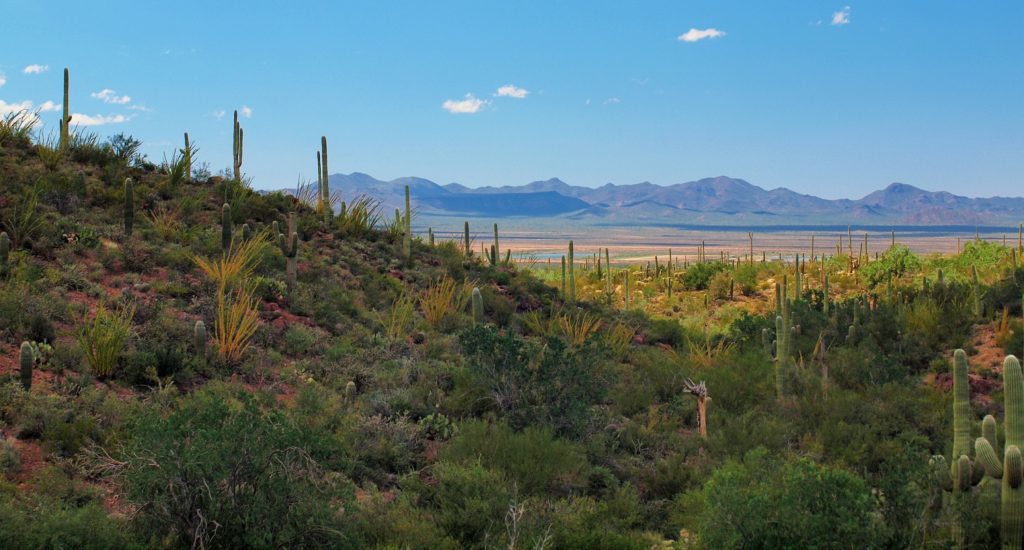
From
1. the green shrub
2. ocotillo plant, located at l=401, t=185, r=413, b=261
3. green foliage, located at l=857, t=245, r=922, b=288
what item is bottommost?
the green shrub

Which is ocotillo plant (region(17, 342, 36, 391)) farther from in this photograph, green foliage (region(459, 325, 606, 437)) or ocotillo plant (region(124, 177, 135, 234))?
ocotillo plant (region(124, 177, 135, 234))

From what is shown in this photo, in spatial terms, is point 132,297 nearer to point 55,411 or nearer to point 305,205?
point 55,411

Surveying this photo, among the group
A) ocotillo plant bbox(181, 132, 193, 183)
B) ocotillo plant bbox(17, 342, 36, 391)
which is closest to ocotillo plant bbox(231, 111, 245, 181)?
ocotillo plant bbox(181, 132, 193, 183)

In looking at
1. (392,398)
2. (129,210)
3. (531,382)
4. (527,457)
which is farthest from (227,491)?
(129,210)

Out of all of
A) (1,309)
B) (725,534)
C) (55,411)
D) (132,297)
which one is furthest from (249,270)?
(725,534)

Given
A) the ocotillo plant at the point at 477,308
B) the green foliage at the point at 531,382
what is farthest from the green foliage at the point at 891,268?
the green foliage at the point at 531,382

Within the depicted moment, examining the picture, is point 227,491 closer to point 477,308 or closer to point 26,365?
point 26,365

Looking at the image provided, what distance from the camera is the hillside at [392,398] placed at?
5.94m

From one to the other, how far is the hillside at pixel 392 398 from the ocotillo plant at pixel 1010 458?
0.20 metres

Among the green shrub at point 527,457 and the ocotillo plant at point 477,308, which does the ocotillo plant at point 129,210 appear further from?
the green shrub at point 527,457

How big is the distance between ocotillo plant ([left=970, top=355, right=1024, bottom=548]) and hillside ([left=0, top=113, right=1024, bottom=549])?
0.20 metres

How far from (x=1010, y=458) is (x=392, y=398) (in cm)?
623

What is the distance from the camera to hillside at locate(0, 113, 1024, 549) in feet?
19.5

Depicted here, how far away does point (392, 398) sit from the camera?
10.0 m
